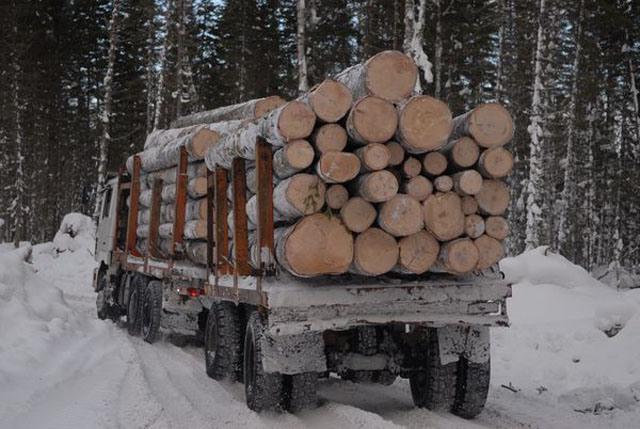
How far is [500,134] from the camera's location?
6.01m

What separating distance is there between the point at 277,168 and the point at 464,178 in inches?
66.0

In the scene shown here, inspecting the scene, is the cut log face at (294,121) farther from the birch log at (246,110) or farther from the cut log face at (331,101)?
the birch log at (246,110)

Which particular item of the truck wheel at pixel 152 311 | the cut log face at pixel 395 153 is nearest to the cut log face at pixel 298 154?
the cut log face at pixel 395 153

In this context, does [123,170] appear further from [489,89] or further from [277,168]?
[489,89]

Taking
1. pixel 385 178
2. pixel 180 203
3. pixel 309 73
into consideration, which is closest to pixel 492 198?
pixel 385 178

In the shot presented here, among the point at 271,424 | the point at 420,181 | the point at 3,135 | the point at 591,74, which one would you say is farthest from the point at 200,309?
the point at 3,135

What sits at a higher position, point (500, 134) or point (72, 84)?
point (72, 84)

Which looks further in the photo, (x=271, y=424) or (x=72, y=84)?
(x=72, y=84)

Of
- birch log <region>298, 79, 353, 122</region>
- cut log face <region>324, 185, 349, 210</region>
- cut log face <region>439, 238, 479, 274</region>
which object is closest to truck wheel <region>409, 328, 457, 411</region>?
cut log face <region>439, 238, 479, 274</region>

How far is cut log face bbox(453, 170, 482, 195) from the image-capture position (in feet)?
19.1

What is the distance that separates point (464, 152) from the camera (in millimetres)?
5953

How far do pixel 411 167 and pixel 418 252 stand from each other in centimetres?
75

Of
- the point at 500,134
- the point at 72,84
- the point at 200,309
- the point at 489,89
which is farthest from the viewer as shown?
the point at 72,84

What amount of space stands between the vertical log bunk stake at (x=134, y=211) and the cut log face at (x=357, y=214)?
757 centimetres
